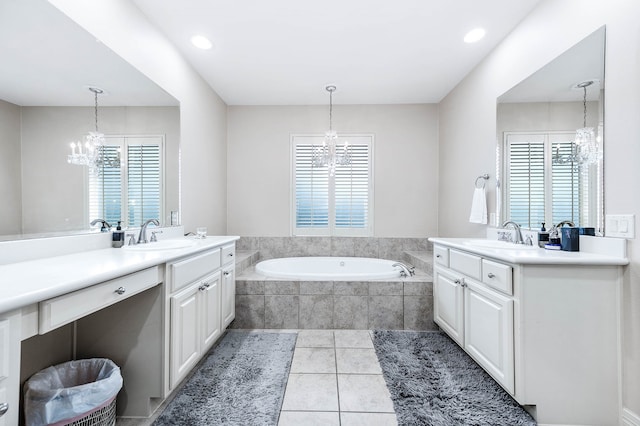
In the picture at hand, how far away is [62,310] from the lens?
3.11 feet

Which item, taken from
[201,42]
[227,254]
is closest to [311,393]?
[227,254]

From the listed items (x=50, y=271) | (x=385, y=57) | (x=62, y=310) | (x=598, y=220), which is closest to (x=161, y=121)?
(x=50, y=271)

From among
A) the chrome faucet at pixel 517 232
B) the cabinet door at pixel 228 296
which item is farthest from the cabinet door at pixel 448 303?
the cabinet door at pixel 228 296

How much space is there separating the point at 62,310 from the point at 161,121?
172 cm

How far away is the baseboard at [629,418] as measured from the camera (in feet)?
4.50

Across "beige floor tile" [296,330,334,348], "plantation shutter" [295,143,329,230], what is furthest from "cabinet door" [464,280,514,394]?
"plantation shutter" [295,143,329,230]

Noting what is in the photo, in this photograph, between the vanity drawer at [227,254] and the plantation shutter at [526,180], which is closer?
the plantation shutter at [526,180]

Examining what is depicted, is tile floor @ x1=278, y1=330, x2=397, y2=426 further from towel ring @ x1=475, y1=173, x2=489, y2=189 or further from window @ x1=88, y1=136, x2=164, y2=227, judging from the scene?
towel ring @ x1=475, y1=173, x2=489, y2=189

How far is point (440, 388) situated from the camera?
1790 millimetres

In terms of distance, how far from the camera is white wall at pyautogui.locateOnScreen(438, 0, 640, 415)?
1.39 metres

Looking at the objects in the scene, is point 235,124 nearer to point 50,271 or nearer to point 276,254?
point 276,254

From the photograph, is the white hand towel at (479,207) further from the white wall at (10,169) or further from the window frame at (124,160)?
the white wall at (10,169)

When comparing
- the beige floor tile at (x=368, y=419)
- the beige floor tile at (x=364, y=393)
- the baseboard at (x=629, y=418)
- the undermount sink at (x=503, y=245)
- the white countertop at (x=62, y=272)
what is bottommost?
the beige floor tile at (x=368, y=419)

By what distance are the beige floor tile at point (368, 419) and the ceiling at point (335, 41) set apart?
2485mm
